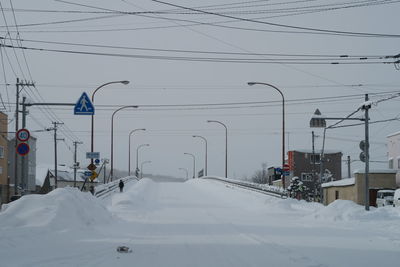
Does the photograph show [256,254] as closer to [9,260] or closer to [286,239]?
[286,239]

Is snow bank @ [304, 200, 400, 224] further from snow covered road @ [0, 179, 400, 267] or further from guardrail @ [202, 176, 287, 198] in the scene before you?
guardrail @ [202, 176, 287, 198]

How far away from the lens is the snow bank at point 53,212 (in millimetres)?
17094

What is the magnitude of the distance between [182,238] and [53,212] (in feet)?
14.9

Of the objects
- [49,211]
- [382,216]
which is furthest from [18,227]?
[382,216]

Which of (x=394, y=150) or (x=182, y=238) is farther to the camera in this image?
(x=394, y=150)

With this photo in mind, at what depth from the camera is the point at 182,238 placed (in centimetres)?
1738

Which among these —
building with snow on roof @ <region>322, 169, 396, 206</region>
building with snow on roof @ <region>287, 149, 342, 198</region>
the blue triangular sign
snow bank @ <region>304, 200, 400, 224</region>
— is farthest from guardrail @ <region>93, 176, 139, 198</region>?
building with snow on roof @ <region>287, 149, 342, 198</region>

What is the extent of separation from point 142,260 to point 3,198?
56.2m

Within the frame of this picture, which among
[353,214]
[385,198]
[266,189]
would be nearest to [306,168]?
[385,198]

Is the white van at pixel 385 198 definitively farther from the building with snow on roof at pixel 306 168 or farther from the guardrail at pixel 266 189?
the building with snow on roof at pixel 306 168

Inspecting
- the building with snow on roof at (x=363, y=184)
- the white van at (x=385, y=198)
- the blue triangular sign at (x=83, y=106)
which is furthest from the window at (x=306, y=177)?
the blue triangular sign at (x=83, y=106)

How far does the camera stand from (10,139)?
7638cm

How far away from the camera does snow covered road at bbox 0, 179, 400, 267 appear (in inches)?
487

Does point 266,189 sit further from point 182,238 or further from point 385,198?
point 182,238
